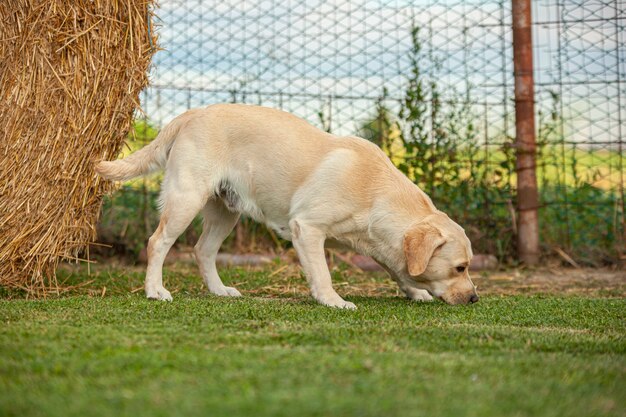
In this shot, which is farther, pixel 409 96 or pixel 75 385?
pixel 409 96

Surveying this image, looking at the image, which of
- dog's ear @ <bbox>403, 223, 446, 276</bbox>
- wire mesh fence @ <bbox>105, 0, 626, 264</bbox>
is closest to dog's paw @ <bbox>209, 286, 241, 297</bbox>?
dog's ear @ <bbox>403, 223, 446, 276</bbox>

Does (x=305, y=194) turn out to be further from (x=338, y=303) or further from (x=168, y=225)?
(x=168, y=225)

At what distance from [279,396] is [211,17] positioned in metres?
5.20

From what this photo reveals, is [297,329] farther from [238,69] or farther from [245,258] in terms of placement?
[238,69]

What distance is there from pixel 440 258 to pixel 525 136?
2.47m

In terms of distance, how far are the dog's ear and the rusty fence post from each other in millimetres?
2387

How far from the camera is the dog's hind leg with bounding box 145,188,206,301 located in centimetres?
429

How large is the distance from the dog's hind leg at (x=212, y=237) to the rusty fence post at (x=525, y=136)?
2432 millimetres

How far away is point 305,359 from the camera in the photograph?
2.49 metres

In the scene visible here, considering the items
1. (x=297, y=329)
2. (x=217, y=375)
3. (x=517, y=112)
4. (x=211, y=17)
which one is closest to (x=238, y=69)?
(x=211, y=17)

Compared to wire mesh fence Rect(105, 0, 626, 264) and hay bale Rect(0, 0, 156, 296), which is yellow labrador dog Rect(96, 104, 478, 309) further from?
wire mesh fence Rect(105, 0, 626, 264)

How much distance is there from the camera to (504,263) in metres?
6.27

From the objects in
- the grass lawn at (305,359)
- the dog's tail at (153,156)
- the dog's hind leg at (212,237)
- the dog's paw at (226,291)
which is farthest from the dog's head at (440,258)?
the dog's tail at (153,156)

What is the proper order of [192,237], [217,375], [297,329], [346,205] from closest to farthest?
[217,375], [297,329], [346,205], [192,237]
